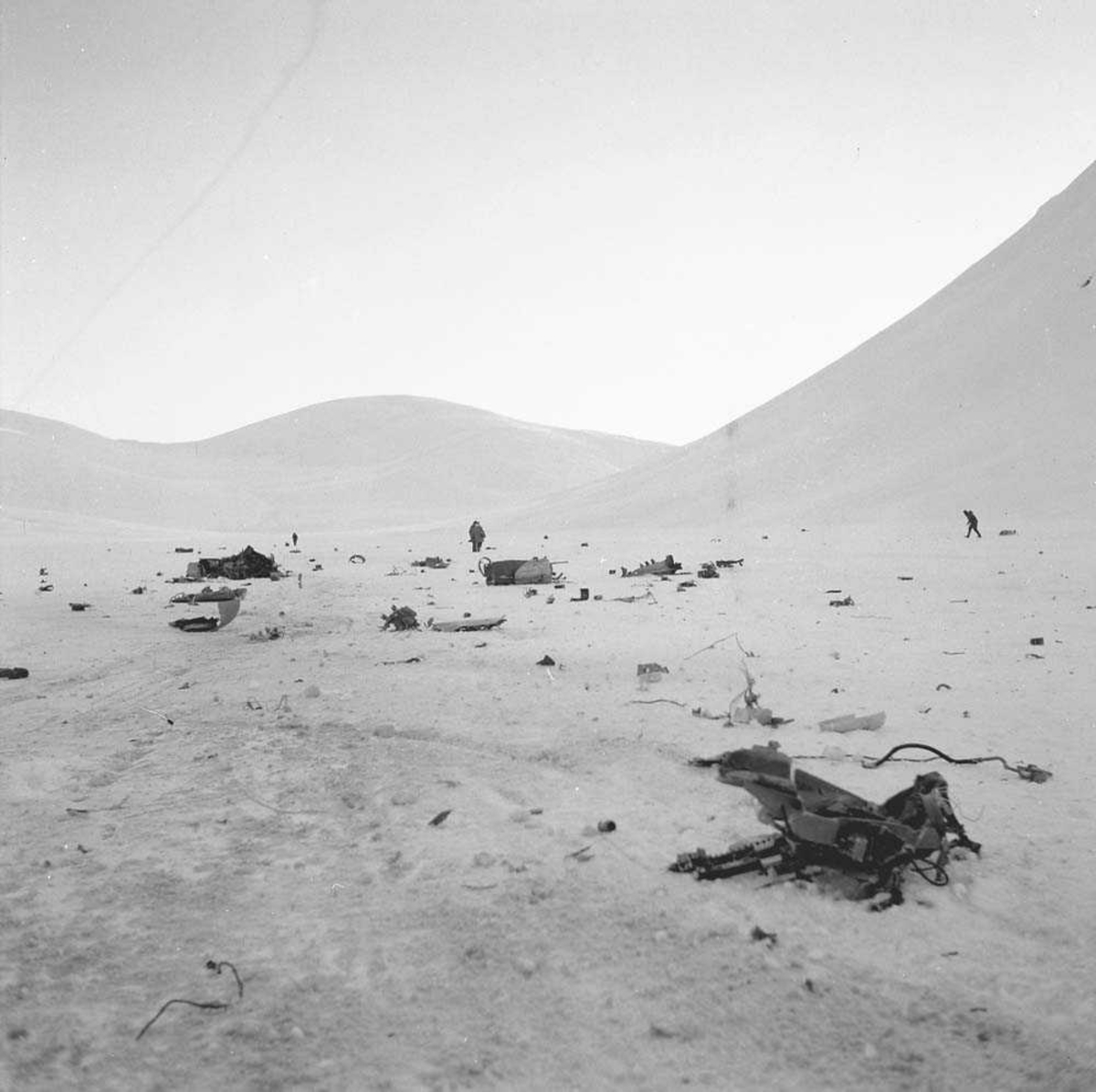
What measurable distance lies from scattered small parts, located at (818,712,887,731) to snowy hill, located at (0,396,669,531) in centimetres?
4917

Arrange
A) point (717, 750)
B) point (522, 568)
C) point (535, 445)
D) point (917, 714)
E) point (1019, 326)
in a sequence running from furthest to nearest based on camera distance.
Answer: point (535, 445)
point (1019, 326)
point (522, 568)
point (917, 714)
point (717, 750)

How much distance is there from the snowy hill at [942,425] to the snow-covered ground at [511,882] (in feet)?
85.7

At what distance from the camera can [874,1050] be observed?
268 cm

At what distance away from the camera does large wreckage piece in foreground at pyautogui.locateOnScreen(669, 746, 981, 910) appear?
3506 millimetres

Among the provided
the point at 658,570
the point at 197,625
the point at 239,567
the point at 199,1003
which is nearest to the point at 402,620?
the point at 197,625

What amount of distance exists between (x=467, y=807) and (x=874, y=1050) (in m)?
2.52

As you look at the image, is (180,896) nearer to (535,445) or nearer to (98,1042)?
(98,1042)

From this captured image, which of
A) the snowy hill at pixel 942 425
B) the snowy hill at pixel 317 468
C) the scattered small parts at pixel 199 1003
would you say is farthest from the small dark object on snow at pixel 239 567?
the snowy hill at pixel 317 468

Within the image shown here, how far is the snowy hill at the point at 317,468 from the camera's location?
→ 217 ft

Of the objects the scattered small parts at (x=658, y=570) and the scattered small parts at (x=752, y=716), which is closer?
the scattered small parts at (x=752, y=716)

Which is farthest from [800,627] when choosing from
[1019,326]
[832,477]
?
[1019,326]

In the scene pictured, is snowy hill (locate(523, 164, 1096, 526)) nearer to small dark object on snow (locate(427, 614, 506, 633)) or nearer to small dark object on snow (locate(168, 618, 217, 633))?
small dark object on snow (locate(427, 614, 506, 633))

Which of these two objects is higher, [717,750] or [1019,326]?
[1019,326]

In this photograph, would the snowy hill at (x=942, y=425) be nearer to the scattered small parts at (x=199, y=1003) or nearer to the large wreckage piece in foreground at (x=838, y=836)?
the large wreckage piece in foreground at (x=838, y=836)
